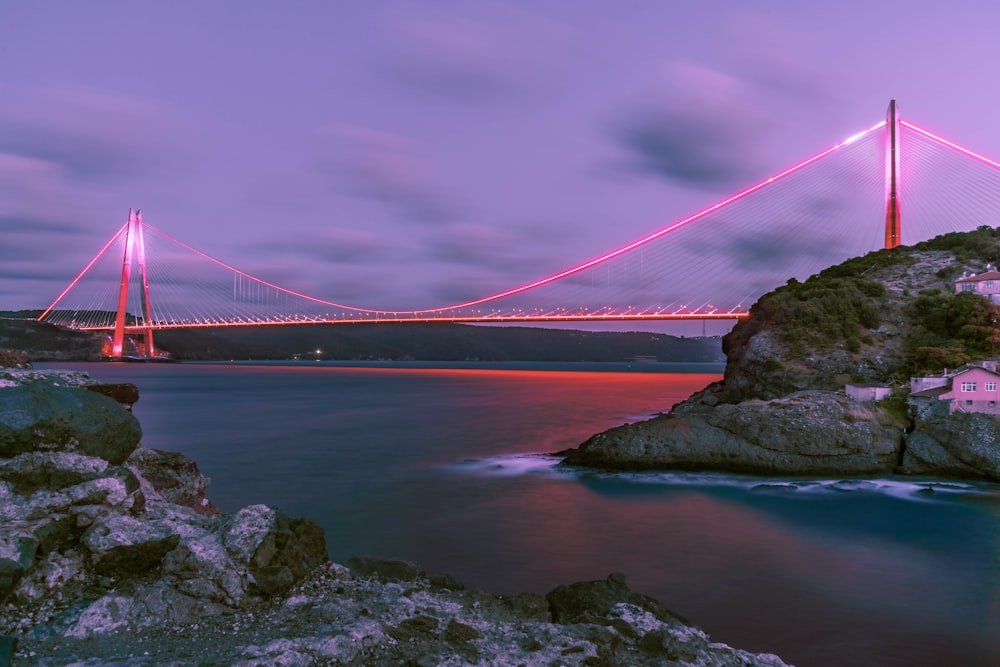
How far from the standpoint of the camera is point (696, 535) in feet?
40.7

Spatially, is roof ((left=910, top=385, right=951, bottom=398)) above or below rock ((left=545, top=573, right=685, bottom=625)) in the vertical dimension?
above

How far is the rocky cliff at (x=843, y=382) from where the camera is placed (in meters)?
18.0

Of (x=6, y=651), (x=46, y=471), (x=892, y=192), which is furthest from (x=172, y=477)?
(x=892, y=192)

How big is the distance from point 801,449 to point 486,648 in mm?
15855

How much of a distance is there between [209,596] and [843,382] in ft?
86.4

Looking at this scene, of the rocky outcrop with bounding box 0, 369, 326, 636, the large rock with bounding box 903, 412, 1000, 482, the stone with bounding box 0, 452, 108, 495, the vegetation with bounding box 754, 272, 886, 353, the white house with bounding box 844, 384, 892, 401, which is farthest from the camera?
the vegetation with bounding box 754, 272, 886, 353

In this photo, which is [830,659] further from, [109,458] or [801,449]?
[801,449]

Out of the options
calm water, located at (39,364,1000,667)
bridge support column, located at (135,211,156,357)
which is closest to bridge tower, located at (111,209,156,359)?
bridge support column, located at (135,211,156,357)

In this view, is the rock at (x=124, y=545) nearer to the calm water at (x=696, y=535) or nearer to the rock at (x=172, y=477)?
the rock at (x=172, y=477)

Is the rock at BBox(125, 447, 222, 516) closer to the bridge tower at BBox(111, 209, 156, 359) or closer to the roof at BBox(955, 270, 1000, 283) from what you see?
the roof at BBox(955, 270, 1000, 283)

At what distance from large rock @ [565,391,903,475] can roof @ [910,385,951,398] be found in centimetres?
138

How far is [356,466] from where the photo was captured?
20781 millimetres

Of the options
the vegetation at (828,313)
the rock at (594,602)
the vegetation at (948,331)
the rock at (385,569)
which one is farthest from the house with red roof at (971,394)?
the rock at (385,569)

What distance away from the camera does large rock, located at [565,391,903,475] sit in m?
18.0
